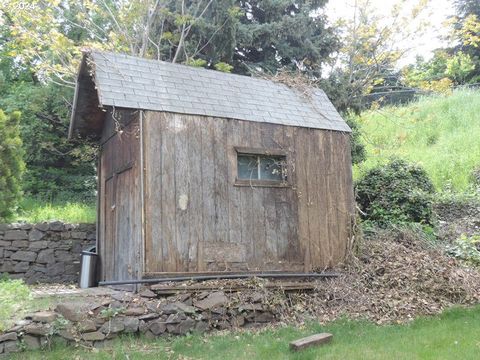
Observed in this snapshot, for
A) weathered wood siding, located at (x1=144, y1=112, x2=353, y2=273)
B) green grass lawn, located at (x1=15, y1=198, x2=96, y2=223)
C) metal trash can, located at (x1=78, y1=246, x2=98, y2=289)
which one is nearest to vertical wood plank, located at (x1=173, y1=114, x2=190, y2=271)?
weathered wood siding, located at (x1=144, y1=112, x2=353, y2=273)

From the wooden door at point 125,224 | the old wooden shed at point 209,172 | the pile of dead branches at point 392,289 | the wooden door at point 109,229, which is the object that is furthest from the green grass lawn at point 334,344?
the wooden door at point 109,229

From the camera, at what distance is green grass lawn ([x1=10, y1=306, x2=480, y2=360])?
572 cm

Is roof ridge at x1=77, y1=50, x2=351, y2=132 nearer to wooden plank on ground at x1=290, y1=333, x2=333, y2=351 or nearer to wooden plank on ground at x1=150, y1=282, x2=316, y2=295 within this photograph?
wooden plank on ground at x1=150, y1=282, x2=316, y2=295

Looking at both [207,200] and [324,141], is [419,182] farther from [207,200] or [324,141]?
[207,200]

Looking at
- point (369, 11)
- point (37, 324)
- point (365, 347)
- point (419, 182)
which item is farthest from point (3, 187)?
point (369, 11)

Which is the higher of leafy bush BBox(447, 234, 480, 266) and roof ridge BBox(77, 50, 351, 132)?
roof ridge BBox(77, 50, 351, 132)

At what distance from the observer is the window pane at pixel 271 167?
8.68 metres

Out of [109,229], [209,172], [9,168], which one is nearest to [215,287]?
[209,172]

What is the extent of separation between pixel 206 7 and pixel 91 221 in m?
7.31

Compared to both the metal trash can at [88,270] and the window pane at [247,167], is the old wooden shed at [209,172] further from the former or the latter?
the metal trash can at [88,270]

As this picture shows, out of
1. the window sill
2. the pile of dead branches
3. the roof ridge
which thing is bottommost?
the pile of dead branches

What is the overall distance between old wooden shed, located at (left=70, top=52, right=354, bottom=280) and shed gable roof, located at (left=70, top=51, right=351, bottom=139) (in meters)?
0.03

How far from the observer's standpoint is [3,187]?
10422 mm

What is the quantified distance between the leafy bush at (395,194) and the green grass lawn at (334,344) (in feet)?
12.9
